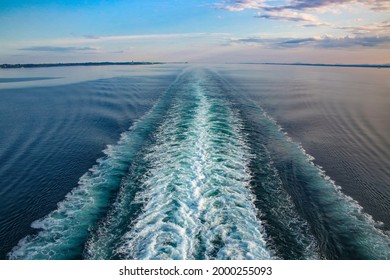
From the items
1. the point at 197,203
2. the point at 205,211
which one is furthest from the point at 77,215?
the point at 205,211

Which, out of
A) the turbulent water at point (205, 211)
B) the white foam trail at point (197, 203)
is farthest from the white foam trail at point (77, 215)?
the white foam trail at point (197, 203)

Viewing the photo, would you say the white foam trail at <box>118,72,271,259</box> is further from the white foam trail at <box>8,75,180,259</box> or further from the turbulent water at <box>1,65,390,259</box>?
the white foam trail at <box>8,75,180,259</box>

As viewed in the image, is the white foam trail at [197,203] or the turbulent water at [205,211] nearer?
the white foam trail at [197,203]

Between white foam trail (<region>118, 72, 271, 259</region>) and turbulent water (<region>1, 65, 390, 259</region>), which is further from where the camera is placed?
turbulent water (<region>1, 65, 390, 259</region>)

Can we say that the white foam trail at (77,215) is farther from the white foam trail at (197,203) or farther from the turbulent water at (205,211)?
the white foam trail at (197,203)

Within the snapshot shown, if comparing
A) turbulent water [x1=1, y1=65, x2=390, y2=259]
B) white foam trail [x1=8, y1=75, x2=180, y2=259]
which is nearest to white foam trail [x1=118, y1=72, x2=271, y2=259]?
turbulent water [x1=1, y1=65, x2=390, y2=259]
